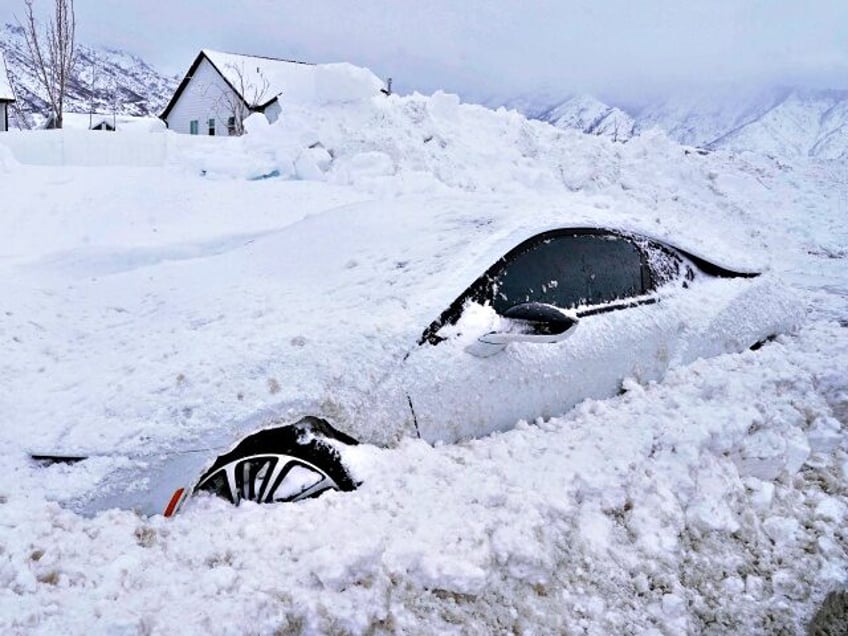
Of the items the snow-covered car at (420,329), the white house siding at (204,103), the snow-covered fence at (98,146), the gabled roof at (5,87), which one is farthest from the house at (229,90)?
the snow-covered car at (420,329)

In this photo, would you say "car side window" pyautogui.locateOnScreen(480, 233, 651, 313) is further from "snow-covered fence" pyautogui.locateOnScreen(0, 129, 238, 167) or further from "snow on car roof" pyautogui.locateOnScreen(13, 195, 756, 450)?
"snow-covered fence" pyautogui.locateOnScreen(0, 129, 238, 167)

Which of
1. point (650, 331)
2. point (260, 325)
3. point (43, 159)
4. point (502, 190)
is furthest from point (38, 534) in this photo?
point (43, 159)

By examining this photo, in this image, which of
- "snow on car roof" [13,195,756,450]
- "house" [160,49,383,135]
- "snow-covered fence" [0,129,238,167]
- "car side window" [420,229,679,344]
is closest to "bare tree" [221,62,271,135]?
"house" [160,49,383,135]

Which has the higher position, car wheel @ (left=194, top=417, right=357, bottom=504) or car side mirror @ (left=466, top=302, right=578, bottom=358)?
car side mirror @ (left=466, top=302, right=578, bottom=358)

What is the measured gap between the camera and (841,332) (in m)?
5.61

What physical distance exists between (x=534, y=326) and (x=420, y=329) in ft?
1.65

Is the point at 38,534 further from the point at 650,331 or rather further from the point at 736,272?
the point at 736,272

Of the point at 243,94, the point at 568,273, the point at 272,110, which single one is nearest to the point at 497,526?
the point at 568,273

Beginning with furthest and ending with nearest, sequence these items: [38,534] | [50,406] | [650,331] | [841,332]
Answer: [841,332] < [650,331] < [50,406] < [38,534]

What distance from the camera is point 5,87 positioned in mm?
29672

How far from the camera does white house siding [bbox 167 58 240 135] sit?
34.8 meters

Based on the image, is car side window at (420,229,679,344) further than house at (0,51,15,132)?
No

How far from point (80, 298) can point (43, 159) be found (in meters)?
8.91

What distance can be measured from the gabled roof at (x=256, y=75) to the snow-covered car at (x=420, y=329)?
31.0 metres
